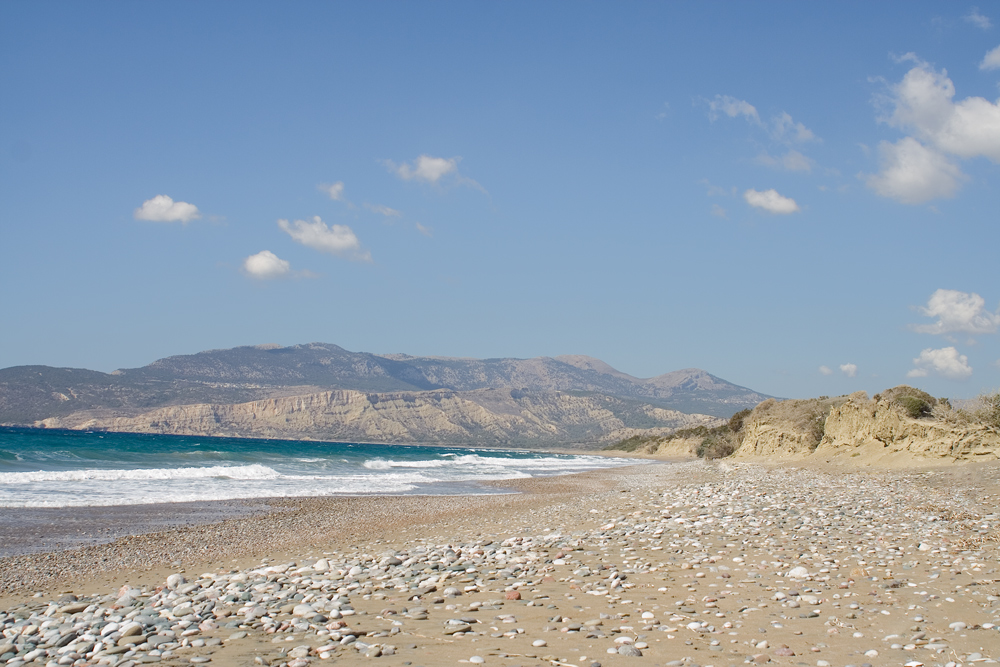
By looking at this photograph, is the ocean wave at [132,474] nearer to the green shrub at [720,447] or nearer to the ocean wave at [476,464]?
the ocean wave at [476,464]

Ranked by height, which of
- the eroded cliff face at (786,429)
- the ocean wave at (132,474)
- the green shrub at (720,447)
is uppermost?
the eroded cliff face at (786,429)

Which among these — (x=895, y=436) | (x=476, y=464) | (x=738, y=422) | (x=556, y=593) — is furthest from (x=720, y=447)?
(x=556, y=593)

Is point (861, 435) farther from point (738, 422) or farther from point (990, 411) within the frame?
point (738, 422)

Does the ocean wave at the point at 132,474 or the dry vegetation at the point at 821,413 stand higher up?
the dry vegetation at the point at 821,413

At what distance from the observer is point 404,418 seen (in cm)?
16462

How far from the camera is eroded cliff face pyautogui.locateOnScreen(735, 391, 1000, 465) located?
2164 cm

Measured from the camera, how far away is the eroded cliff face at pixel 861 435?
71.0ft

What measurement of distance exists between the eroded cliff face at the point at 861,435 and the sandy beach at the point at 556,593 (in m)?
10.00

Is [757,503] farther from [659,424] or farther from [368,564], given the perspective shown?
[659,424]

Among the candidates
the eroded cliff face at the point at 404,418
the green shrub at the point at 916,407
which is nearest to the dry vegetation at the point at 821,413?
the green shrub at the point at 916,407

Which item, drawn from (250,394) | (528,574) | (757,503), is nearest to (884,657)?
(528,574)

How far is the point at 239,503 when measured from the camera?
65.2 feet

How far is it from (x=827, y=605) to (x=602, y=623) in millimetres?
2095

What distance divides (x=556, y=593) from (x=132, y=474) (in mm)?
28464
